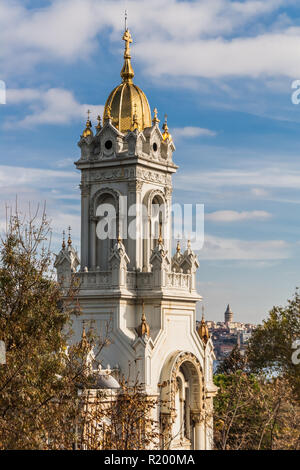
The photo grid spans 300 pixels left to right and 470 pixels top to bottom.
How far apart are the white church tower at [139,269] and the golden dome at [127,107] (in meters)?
0.05

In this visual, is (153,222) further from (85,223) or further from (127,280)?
(127,280)

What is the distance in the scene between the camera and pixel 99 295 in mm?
40438

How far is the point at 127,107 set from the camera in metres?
43.5

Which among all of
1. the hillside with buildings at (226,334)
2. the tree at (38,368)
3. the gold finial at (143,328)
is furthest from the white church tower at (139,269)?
the hillside with buildings at (226,334)

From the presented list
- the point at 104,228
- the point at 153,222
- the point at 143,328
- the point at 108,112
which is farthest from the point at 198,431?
the point at 108,112

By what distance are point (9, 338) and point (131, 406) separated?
171 inches

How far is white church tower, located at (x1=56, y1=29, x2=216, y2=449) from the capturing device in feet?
131

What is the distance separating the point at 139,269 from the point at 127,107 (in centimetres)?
787

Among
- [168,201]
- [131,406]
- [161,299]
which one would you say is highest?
[168,201]

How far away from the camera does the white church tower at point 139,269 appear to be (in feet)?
131

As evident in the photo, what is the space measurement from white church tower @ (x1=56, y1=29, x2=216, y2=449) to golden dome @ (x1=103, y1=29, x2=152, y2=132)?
0.16 feet
